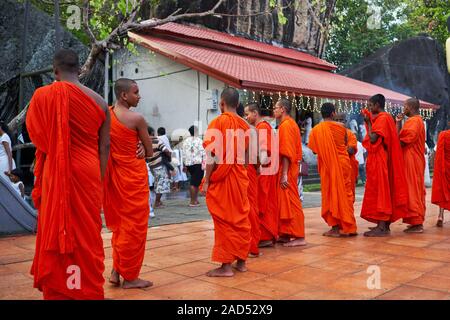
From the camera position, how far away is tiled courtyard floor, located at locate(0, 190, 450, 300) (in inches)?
142

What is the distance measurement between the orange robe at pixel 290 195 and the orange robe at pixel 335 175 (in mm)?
645

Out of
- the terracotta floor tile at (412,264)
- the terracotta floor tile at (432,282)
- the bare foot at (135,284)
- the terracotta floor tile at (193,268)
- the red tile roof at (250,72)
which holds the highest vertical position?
the red tile roof at (250,72)

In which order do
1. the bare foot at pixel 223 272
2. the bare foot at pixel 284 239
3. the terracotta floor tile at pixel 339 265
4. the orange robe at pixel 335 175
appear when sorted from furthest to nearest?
1. the orange robe at pixel 335 175
2. the bare foot at pixel 284 239
3. the terracotta floor tile at pixel 339 265
4. the bare foot at pixel 223 272

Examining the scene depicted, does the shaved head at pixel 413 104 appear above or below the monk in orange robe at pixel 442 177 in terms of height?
above

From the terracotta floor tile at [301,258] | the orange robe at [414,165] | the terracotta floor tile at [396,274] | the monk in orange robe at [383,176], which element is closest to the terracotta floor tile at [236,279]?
the terracotta floor tile at [301,258]

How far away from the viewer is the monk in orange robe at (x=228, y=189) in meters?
4.16

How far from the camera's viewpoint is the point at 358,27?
2420 centimetres

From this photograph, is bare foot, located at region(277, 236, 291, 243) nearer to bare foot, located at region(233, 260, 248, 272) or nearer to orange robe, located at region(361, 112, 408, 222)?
orange robe, located at region(361, 112, 408, 222)

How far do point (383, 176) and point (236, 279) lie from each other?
2.94 metres

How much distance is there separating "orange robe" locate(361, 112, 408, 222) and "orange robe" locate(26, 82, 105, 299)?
160 inches

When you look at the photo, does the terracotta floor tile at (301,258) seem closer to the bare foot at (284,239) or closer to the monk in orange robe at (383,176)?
the bare foot at (284,239)

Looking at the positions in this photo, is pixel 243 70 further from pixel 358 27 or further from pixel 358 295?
pixel 358 27
